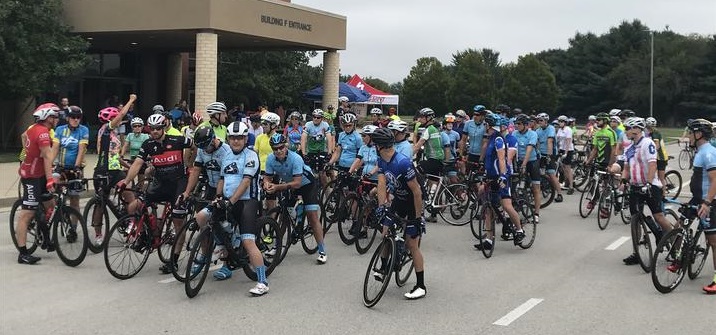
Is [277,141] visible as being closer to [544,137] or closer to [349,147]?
[349,147]

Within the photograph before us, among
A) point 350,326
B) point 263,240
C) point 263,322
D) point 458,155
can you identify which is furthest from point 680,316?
point 458,155

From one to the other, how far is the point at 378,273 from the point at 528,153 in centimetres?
653

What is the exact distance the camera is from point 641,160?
8.47m

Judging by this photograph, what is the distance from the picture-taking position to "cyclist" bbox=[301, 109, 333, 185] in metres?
12.1

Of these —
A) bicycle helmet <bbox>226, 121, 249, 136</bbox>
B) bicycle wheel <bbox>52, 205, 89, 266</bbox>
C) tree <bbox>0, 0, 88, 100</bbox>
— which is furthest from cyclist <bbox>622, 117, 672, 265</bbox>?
tree <bbox>0, 0, 88, 100</bbox>

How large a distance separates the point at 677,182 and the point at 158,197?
520 inches

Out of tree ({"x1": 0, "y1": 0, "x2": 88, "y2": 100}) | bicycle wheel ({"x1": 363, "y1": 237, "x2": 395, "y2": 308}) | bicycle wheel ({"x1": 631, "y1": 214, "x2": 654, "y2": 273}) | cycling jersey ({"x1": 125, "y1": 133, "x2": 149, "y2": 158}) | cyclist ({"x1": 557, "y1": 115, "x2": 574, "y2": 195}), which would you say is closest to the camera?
bicycle wheel ({"x1": 363, "y1": 237, "x2": 395, "y2": 308})

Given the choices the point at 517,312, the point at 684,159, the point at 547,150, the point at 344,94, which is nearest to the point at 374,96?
the point at 344,94

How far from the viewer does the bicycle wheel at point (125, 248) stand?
7.42 metres

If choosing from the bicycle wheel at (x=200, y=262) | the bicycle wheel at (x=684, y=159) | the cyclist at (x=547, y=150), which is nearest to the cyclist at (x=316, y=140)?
the cyclist at (x=547, y=150)

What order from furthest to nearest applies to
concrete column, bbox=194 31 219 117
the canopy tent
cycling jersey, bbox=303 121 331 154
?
the canopy tent, concrete column, bbox=194 31 219 117, cycling jersey, bbox=303 121 331 154

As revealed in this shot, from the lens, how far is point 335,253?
9.31 metres

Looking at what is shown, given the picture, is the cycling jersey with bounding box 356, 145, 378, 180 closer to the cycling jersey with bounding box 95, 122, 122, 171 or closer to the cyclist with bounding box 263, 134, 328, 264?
the cyclist with bounding box 263, 134, 328, 264

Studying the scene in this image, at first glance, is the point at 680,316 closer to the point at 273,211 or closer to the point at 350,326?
the point at 350,326
